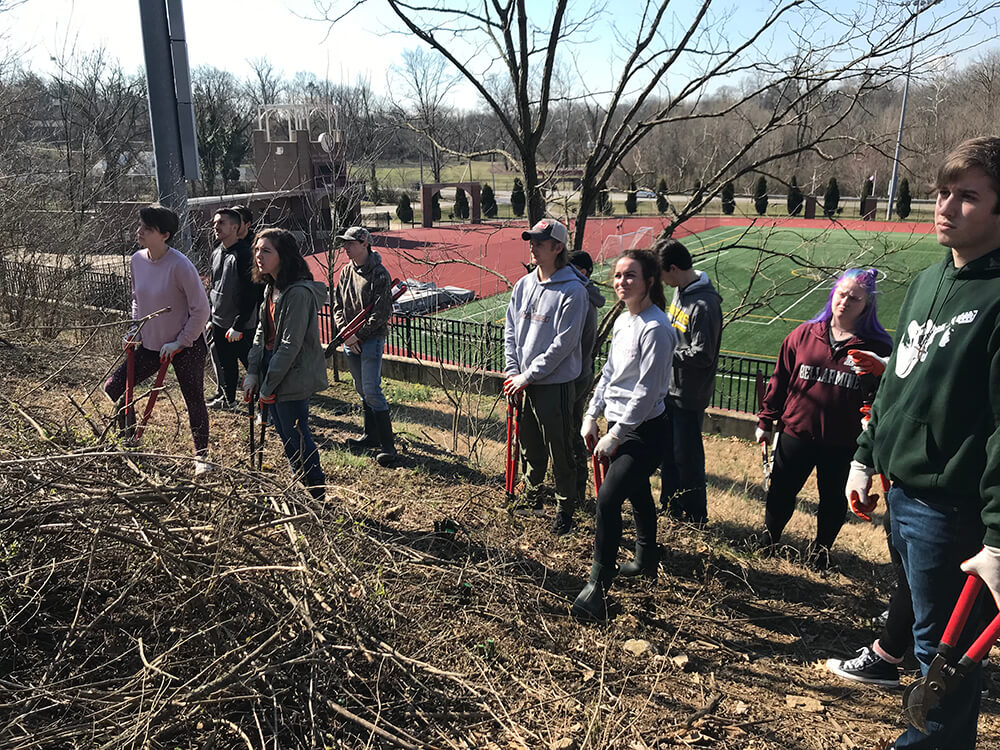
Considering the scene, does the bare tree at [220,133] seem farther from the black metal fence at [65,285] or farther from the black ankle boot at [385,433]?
the black ankle boot at [385,433]

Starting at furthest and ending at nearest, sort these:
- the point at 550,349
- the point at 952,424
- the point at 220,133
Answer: the point at 220,133, the point at 550,349, the point at 952,424

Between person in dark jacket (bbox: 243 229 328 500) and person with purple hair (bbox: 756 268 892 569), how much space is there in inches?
108

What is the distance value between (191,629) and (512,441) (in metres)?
2.63

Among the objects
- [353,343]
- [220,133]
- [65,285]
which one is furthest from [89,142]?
A: [220,133]

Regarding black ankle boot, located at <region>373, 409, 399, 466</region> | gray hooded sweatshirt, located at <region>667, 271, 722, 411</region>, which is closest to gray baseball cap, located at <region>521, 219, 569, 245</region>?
gray hooded sweatshirt, located at <region>667, 271, 722, 411</region>

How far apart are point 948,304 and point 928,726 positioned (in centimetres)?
134

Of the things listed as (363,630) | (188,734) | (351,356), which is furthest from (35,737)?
(351,356)

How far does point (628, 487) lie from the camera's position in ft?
11.5

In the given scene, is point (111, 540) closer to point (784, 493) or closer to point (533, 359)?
point (533, 359)

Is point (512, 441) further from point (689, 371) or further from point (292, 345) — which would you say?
point (292, 345)

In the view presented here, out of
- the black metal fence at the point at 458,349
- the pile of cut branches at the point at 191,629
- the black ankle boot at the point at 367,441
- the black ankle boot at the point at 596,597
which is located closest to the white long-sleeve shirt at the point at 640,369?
the black ankle boot at the point at 596,597

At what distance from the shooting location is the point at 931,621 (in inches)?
92.0

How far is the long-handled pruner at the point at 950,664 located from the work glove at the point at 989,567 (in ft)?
0.34

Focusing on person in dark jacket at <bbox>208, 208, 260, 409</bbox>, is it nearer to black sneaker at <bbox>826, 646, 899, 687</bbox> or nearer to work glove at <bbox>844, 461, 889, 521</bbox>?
work glove at <bbox>844, 461, 889, 521</bbox>
